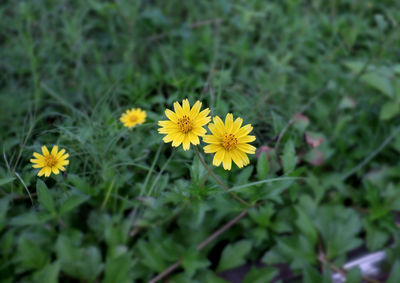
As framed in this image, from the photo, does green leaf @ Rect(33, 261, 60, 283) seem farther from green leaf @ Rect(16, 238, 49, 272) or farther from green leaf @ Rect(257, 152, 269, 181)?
green leaf @ Rect(257, 152, 269, 181)

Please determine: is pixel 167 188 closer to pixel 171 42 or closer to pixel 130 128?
pixel 130 128

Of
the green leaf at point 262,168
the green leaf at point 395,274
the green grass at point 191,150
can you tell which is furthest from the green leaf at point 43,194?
the green leaf at point 395,274

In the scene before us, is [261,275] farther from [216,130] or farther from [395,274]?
[216,130]

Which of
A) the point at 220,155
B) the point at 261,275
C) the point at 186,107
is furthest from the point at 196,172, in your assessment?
the point at 261,275

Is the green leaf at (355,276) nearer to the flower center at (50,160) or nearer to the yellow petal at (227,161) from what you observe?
the yellow petal at (227,161)

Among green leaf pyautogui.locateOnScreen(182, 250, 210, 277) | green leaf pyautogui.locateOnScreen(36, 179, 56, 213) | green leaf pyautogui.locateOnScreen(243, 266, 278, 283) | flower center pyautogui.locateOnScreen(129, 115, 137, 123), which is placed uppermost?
flower center pyautogui.locateOnScreen(129, 115, 137, 123)

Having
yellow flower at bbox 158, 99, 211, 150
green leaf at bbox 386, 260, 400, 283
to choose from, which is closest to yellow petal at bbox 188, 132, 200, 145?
yellow flower at bbox 158, 99, 211, 150

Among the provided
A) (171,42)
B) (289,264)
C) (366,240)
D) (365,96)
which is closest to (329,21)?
(365,96)
